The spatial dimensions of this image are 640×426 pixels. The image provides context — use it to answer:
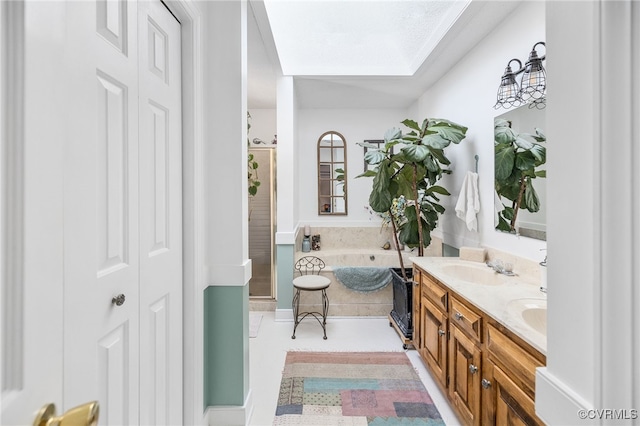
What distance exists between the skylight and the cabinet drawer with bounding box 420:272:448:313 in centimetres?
189

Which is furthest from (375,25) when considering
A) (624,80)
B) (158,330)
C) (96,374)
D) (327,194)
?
(96,374)

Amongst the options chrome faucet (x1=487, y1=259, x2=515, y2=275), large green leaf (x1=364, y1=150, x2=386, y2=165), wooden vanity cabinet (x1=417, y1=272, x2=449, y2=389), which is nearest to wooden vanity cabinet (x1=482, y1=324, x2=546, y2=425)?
wooden vanity cabinet (x1=417, y1=272, x2=449, y2=389)

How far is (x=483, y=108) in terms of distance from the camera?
2.57m

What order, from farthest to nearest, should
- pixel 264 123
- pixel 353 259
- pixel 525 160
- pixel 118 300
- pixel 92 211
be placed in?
pixel 264 123, pixel 353 259, pixel 525 160, pixel 118 300, pixel 92 211

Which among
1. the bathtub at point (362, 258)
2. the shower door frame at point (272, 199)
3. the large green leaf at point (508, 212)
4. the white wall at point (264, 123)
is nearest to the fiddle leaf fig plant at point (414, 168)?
the large green leaf at point (508, 212)

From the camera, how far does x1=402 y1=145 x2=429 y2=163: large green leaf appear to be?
8.59 ft

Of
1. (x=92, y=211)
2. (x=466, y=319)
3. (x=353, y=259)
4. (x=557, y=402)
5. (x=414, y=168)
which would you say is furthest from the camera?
(x=353, y=259)

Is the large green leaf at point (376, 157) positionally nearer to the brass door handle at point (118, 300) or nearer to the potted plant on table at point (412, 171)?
the potted plant on table at point (412, 171)

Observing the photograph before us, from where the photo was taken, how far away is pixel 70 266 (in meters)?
0.80

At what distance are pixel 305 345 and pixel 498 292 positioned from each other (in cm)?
174

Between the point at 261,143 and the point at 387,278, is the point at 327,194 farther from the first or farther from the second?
the point at 387,278

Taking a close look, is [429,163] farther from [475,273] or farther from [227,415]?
[227,415]

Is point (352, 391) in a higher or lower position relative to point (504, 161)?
lower

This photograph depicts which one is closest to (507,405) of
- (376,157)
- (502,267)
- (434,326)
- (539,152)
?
(434,326)
